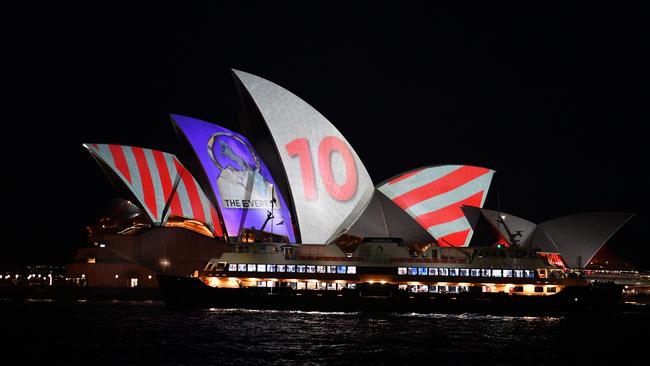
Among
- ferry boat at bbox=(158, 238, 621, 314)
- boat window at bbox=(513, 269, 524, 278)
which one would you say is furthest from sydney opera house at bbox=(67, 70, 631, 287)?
boat window at bbox=(513, 269, 524, 278)

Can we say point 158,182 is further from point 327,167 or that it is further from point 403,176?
point 403,176

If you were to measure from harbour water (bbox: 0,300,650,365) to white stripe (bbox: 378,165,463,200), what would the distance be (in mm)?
18381

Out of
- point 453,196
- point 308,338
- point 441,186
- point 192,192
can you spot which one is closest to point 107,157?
point 192,192

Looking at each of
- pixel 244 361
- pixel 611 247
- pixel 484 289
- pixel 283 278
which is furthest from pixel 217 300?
pixel 611 247

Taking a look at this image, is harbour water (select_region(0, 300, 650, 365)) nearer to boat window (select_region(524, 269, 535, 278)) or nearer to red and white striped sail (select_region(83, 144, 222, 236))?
boat window (select_region(524, 269, 535, 278))

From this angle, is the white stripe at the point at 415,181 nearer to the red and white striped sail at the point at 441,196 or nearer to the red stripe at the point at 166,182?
the red and white striped sail at the point at 441,196

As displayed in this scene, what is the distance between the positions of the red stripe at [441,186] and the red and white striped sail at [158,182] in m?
17.3

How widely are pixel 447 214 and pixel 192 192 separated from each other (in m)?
22.8

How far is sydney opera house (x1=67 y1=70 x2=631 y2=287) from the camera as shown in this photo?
61.8 meters

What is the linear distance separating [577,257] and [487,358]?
4368 cm

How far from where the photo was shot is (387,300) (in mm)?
46844

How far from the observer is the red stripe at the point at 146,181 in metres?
66.2

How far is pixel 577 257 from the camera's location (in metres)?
69.9

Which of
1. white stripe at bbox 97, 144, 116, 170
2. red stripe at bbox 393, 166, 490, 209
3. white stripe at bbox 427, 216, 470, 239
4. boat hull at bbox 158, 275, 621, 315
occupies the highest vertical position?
white stripe at bbox 97, 144, 116, 170
